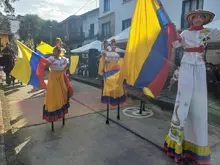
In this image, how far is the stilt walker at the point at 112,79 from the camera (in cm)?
408

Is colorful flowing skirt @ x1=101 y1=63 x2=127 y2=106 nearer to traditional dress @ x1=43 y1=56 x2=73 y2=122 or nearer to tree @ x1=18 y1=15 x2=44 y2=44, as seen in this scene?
traditional dress @ x1=43 y1=56 x2=73 y2=122

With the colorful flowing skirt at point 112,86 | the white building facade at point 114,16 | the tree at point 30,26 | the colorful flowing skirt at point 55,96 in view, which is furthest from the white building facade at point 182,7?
the tree at point 30,26

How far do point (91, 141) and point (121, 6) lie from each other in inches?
553

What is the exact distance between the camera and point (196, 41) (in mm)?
2463

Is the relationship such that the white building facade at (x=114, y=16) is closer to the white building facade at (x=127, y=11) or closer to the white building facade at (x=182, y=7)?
the white building facade at (x=127, y=11)

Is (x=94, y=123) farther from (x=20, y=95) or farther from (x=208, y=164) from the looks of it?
(x=20, y=95)

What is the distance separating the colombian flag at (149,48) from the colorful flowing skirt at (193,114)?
31 centimetres

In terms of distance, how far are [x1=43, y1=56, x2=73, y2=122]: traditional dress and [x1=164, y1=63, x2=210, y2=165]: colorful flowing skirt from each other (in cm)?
216

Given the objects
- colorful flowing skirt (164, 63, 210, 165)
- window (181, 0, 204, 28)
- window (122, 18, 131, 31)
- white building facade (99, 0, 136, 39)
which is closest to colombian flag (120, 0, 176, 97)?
colorful flowing skirt (164, 63, 210, 165)

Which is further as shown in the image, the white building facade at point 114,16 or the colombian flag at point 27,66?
the white building facade at point 114,16

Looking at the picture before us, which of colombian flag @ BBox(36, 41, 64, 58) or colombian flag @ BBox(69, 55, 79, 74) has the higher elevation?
colombian flag @ BBox(36, 41, 64, 58)

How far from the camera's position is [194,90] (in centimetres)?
252

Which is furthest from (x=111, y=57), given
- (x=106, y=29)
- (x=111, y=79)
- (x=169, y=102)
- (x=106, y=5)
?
(x=106, y=5)

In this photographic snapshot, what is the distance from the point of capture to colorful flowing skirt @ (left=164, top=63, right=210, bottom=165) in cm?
250
